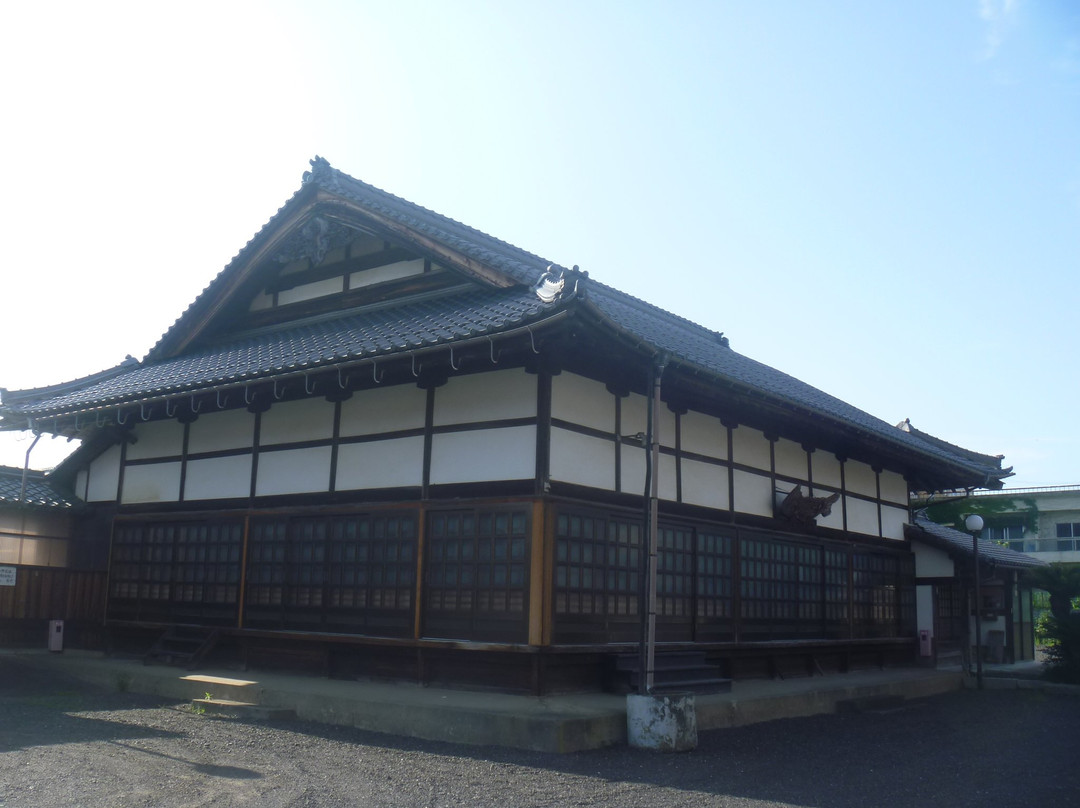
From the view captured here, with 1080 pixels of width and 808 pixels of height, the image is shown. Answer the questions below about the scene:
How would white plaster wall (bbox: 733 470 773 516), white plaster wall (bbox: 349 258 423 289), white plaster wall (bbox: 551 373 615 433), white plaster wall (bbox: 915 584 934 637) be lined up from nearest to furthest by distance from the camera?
white plaster wall (bbox: 551 373 615 433), white plaster wall (bbox: 349 258 423 289), white plaster wall (bbox: 733 470 773 516), white plaster wall (bbox: 915 584 934 637)

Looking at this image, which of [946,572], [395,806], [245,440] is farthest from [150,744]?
[946,572]

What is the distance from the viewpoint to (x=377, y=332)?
1204 centimetres

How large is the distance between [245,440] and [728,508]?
699 cm

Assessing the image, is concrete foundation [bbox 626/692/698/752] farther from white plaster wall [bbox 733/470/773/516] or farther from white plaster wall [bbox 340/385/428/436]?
white plaster wall [bbox 733/470/773/516]

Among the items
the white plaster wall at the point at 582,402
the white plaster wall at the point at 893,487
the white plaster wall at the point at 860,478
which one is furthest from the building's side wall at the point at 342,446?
the white plaster wall at the point at 893,487

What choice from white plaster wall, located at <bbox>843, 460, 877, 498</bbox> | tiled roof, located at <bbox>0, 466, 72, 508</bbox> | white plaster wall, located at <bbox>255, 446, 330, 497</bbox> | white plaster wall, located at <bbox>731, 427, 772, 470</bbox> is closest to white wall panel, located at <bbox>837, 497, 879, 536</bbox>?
white plaster wall, located at <bbox>843, 460, 877, 498</bbox>

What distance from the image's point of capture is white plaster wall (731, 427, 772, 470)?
14117 millimetres

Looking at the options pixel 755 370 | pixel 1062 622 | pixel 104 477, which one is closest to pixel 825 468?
pixel 755 370

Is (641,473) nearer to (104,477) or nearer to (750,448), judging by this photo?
(750,448)

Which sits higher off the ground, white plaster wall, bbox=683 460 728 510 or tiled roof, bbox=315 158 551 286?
tiled roof, bbox=315 158 551 286

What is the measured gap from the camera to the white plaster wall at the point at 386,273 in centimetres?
1363

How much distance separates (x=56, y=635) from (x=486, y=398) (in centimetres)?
877

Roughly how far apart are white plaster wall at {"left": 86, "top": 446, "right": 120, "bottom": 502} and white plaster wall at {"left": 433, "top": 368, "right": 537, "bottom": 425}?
23.2 ft

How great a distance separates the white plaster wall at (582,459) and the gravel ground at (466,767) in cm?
305
